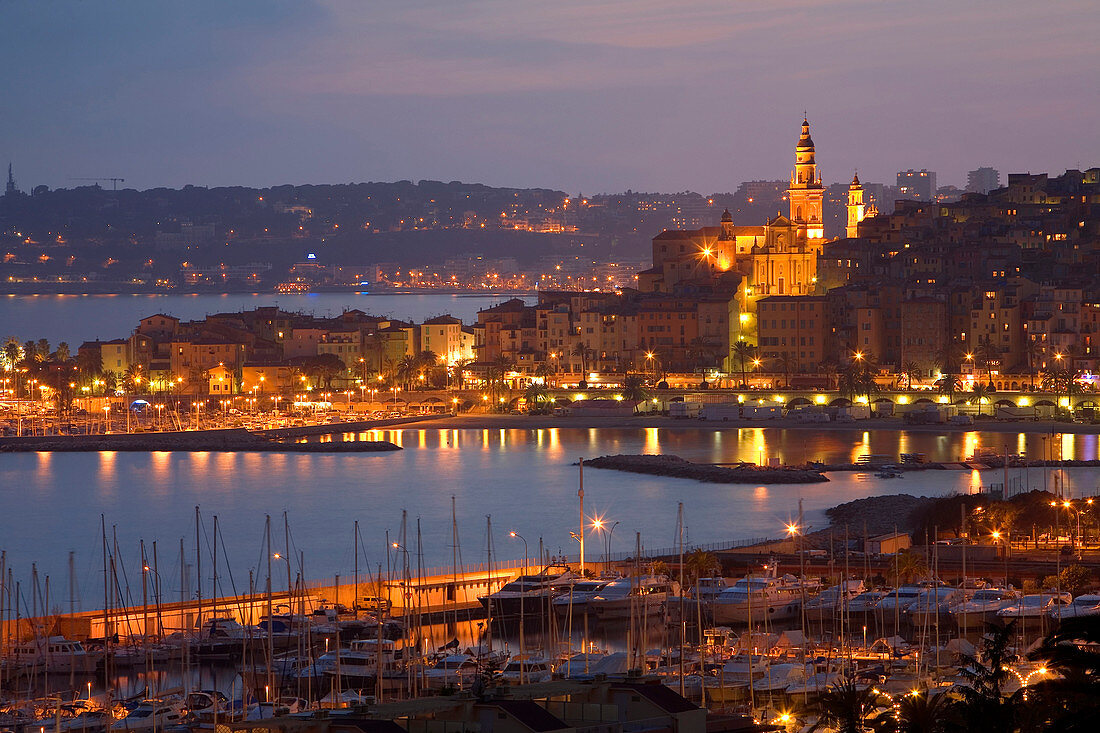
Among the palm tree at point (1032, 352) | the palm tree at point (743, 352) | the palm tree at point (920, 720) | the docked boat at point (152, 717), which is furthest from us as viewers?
the palm tree at point (743, 352)

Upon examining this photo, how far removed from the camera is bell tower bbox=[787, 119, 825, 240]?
56812 mm

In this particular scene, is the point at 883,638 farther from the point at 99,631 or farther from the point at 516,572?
the point at 99,631

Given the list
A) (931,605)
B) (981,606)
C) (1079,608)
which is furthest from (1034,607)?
(931,605)

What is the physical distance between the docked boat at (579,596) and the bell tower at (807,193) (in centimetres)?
3815

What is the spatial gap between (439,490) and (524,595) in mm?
15129

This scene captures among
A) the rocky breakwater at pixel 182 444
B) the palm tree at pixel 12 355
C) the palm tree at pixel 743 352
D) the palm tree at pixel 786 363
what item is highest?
the palm tree at pixel 12 355

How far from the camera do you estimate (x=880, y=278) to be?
51.4 m

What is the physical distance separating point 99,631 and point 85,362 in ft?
116

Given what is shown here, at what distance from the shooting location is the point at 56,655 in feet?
54.0

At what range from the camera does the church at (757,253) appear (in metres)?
52.7

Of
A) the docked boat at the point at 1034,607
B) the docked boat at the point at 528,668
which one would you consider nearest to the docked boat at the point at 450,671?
the docked boat at the point at 528,668

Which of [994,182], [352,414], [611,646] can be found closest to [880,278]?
[352,414]

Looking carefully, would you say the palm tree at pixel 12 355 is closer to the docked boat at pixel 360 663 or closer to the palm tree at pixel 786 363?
the palm tree at pixel 786 363

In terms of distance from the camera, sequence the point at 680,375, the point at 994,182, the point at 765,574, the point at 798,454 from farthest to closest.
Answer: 1. the point at 994,182
2. the point at 680,375
3. the point at 798,454
4. the point at 765,574
